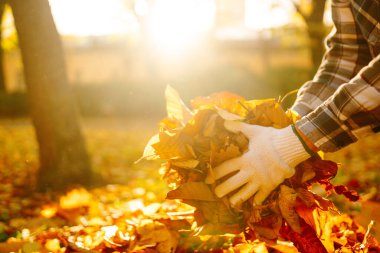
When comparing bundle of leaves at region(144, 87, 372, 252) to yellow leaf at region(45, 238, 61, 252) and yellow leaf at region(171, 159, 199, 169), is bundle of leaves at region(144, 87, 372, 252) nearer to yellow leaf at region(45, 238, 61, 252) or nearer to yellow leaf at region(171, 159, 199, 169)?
yellow leaf at region(171, 159, 199, 169)

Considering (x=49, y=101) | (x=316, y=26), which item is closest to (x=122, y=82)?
(x=316, y=26)

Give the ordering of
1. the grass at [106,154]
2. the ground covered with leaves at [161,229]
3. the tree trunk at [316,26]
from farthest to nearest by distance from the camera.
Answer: the tree trunk at [316,26] < the grass at [106,154] < the ground covered with leaves at [161,229]

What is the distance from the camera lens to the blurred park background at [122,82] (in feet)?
14.6

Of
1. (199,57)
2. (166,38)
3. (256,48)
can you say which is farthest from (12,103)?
(256,48)

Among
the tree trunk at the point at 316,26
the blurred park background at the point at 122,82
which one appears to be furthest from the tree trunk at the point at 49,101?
the tree trunk at the point at 316,26

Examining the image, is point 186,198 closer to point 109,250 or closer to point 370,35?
point 109,250

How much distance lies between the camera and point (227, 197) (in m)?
1.88

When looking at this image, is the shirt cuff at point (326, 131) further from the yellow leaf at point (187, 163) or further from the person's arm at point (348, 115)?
the yellow leaf at point (187, 163)

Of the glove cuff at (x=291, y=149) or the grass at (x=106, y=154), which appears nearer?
the glove cuff at (x=291, y=149)

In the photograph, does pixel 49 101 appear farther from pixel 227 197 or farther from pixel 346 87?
pixel 346 87

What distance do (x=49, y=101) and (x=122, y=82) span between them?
12922 millimetres

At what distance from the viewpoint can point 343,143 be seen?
6.00 feet

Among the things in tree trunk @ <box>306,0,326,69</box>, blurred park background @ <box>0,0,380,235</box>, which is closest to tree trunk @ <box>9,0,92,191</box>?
blurred park background @ <box>0,0,380,235</box>

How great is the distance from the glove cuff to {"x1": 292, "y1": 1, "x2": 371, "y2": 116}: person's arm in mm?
483
